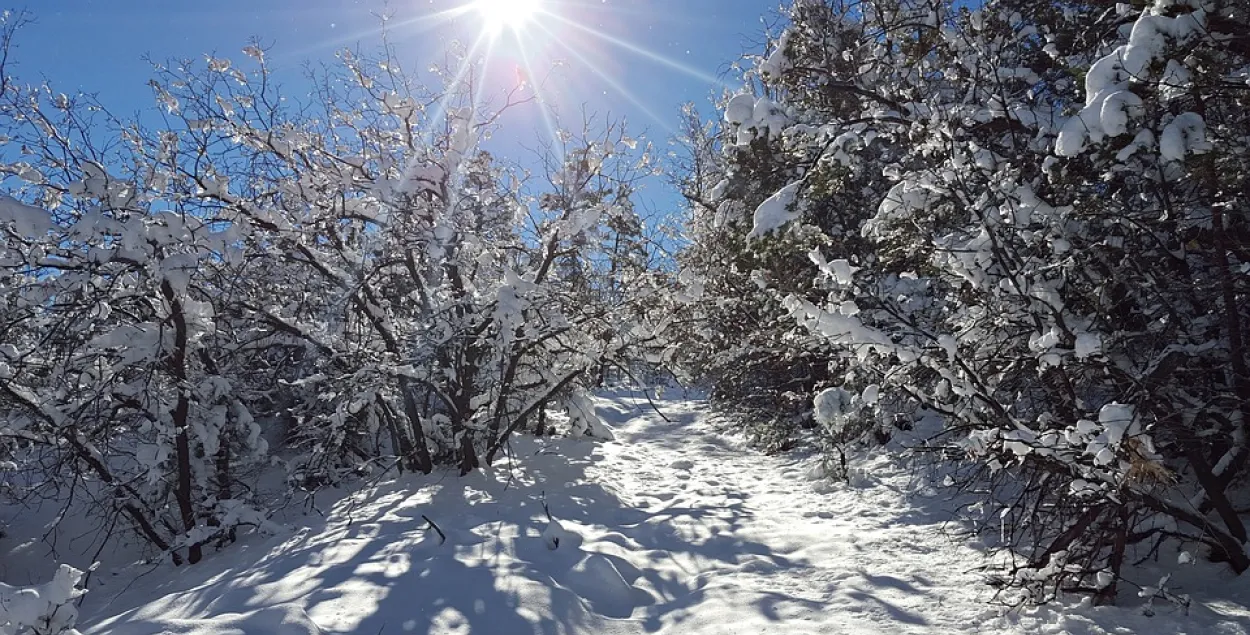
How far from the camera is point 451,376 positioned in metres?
7.57

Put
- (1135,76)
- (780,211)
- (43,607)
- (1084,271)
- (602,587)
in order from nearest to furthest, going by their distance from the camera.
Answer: (43,607) → (1135,76) → (1084,271) → (602,587) → (780,211)

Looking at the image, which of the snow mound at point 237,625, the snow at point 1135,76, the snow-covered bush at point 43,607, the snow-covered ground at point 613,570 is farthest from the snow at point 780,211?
the snow-covered bush at point 43,607

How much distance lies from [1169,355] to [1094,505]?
108cm

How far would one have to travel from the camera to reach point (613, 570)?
5137mm

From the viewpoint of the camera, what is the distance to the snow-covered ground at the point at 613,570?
12.9 feet

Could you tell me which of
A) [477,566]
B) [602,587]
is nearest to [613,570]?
[602,587]

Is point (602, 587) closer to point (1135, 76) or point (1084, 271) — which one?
point (1084, 271)

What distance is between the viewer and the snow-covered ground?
394cm

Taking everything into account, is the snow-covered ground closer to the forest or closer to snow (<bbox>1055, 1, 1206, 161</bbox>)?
the forest

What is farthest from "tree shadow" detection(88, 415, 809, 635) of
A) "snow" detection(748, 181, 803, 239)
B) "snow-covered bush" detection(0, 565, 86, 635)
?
"snow" detection(748, 181, 803, 239)

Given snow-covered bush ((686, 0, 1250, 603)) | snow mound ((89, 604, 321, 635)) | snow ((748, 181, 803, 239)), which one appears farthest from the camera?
snow ((748, 181, 803, 239))

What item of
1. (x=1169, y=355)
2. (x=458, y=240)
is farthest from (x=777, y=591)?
(x=458, y=240)

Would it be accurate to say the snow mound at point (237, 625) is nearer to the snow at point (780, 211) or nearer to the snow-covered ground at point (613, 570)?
the snow-covered ground at point (613, 570)

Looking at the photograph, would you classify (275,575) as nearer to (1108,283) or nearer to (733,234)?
(733,234)
